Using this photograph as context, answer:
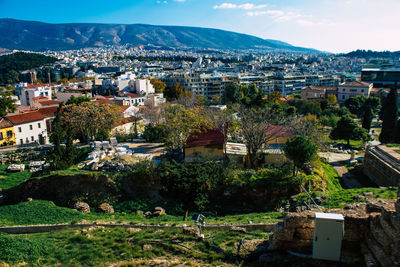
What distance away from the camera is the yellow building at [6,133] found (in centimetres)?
3819

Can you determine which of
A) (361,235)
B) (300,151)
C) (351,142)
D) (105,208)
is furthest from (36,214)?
(351,142)

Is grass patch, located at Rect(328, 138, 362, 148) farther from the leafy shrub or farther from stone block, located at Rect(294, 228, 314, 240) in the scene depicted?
the leafy shrub

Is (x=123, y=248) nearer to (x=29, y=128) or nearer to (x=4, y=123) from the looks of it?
(x=4, y=123)

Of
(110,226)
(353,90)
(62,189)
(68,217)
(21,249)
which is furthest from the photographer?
(353,90)

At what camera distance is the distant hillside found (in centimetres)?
12124

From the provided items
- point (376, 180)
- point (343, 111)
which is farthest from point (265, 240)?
point (343, 111)

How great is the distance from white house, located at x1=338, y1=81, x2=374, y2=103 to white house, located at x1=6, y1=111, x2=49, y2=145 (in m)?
71.3

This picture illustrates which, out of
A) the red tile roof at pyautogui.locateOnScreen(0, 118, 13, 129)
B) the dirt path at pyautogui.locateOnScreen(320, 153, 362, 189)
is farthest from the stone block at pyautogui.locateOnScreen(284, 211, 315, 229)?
the red tile roof at pyautogui.locateOnScreen(0, 118, 13, 129)

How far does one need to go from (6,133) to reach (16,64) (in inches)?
4633

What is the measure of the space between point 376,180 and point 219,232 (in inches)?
721

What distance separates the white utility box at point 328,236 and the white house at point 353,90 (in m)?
82.1

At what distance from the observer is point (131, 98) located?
6562 cm

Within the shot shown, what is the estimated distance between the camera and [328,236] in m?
9.30

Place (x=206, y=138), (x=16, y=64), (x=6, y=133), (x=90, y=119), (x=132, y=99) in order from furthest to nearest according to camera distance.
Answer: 1. (x=16, y=64)
2. (x=132, y=99)
3. (x=6, y=133)
4. (x=90, y=119)
5. (x=206, y=138)
